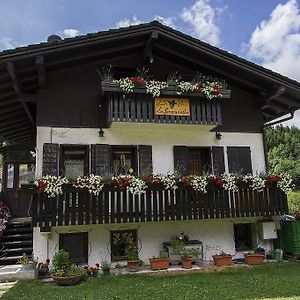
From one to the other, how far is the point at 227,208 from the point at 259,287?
2.77m

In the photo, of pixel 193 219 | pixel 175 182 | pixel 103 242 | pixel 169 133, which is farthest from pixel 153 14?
pixel 103 242

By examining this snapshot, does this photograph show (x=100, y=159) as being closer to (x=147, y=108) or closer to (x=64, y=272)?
(x=147, y=108)

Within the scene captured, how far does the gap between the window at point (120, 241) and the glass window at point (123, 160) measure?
5.54ft

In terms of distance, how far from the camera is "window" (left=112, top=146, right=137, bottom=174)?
31.7 ft

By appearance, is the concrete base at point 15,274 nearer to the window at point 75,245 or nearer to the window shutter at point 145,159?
the window at point 75,245

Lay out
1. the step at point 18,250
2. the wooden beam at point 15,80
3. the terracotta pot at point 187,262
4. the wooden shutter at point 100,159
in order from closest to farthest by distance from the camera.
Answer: the wooden beam at point 15,80 → the terracotta pot at point 187,262 → the step at point 18,250 → the wooden shutter at point 100,159

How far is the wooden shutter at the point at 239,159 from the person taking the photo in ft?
34.0

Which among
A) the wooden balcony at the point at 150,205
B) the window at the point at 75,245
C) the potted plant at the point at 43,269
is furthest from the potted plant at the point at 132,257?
the potted plant at the point at 43,269

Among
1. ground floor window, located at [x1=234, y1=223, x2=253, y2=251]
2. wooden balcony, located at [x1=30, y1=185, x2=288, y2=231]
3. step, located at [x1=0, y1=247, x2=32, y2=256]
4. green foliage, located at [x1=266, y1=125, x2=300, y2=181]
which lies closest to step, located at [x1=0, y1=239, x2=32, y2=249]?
step, located at [x1=0, y1=247, x2=32, y2=256]

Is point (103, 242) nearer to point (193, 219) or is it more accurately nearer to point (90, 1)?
point (193, 219)

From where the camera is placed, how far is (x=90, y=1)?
935 centimetres

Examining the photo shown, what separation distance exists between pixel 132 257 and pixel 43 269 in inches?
87.2

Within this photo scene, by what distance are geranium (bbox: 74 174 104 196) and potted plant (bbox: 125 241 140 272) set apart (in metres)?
1.83

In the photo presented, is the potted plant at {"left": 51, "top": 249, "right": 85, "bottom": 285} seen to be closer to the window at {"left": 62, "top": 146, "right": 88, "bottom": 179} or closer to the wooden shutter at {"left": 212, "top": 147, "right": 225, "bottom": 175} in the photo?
the window at {"left": 62, "top": 146, "right": 88, "bottom": 179}
